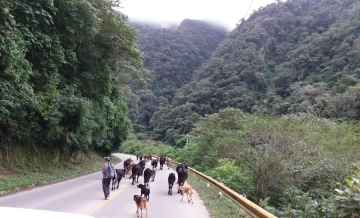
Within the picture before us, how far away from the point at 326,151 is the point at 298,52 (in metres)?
54.6

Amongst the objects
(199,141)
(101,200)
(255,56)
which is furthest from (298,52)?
(101,200)

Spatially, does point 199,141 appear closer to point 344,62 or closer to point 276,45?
point 344,62

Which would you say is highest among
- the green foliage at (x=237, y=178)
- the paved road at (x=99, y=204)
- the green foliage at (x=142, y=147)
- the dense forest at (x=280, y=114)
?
the dense forest at (x=280, y=114)

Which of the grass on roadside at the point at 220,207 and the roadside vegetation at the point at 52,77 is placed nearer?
the grass on roadside at the point at 220,207

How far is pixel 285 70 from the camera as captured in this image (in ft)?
209

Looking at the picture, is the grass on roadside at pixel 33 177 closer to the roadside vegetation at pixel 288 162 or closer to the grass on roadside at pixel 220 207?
the grass on roadside at pixel 220 207

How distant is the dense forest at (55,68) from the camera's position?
1345 centimetres

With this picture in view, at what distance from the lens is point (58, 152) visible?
71.5ft

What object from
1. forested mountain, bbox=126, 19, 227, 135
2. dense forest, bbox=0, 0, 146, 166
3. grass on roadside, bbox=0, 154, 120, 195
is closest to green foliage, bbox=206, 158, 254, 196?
dense forest, bbox=0, 0, 146, 166

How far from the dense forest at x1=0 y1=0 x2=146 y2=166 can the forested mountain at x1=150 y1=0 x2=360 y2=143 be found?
21048mm

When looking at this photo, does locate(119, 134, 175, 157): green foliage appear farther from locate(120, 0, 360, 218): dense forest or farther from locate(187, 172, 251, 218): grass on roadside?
locate(187, 172, 251, 218): grass on roadside

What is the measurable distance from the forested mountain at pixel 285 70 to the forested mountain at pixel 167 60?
14.2 feet

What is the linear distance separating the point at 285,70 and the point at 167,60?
5281 centimetres

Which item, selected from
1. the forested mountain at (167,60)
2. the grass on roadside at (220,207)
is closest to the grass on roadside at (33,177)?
the grass on roadside at (220,207)
